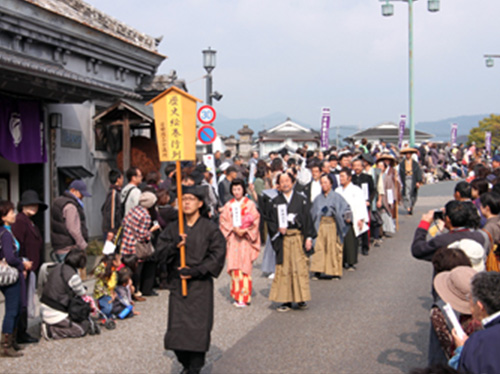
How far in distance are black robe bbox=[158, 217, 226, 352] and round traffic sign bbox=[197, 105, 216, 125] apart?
35.2ft

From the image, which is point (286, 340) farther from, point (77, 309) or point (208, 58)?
point (208, 58)

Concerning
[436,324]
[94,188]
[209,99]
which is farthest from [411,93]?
[436,324]

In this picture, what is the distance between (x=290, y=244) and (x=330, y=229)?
2.24m

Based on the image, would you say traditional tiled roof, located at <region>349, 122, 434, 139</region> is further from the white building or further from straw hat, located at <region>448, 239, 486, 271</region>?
straw hat, located at <region>448, 239, 486, 271</region>

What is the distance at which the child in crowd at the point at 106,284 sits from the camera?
325 inches

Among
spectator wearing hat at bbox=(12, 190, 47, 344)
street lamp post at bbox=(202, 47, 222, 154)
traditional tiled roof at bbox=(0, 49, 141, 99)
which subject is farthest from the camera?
street lamp post at bbox=(202, 47, 222, 154)

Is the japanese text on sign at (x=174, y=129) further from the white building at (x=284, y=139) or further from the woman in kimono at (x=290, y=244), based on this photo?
the white building at (x=284, y=139)

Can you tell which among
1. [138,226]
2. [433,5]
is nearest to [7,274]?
[138,226]

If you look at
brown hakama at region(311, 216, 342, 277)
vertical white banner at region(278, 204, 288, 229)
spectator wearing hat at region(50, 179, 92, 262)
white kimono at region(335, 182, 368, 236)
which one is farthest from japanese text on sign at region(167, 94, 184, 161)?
white kimono at region(335, 182, 368, 236)

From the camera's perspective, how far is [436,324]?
4.49 metres

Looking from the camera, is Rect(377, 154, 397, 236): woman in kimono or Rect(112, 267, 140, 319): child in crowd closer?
Rect(112, 267, 140, 319): child in crowd

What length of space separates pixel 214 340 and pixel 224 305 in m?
1.93

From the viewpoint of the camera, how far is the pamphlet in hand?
3.84 metres

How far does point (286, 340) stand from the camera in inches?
293
